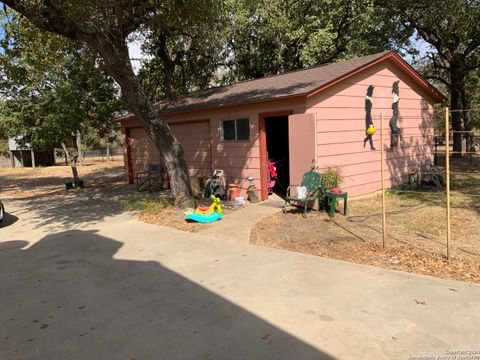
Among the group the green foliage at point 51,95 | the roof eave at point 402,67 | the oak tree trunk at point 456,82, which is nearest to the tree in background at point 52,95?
the green foliage at point 51,95

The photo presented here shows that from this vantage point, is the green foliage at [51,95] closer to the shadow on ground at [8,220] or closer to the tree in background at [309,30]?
the shadow on ground at [8,220]

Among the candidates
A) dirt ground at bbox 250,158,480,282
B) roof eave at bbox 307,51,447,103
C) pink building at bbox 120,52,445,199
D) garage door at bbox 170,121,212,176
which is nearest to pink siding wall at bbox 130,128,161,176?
pink building at bbox 120,52,445,199

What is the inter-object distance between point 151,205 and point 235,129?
10.7 ft

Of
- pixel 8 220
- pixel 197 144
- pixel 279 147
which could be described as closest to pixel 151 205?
pixel 197 144

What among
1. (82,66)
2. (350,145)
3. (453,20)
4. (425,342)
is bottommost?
(425,342)

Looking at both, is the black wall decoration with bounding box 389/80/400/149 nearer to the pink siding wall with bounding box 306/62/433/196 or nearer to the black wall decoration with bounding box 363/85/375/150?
the pink siding wall with bounding box 306/62/433/196

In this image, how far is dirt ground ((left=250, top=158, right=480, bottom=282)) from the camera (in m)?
5.29

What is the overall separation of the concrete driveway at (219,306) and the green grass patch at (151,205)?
10.6 feet

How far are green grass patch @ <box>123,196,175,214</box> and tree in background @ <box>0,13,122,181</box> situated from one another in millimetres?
5962

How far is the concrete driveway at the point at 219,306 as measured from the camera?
129 inches

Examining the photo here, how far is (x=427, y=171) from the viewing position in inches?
498

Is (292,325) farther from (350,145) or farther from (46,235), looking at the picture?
(350,145)

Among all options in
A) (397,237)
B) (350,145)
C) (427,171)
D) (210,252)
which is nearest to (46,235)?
(210,252)

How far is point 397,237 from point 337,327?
359 cm
